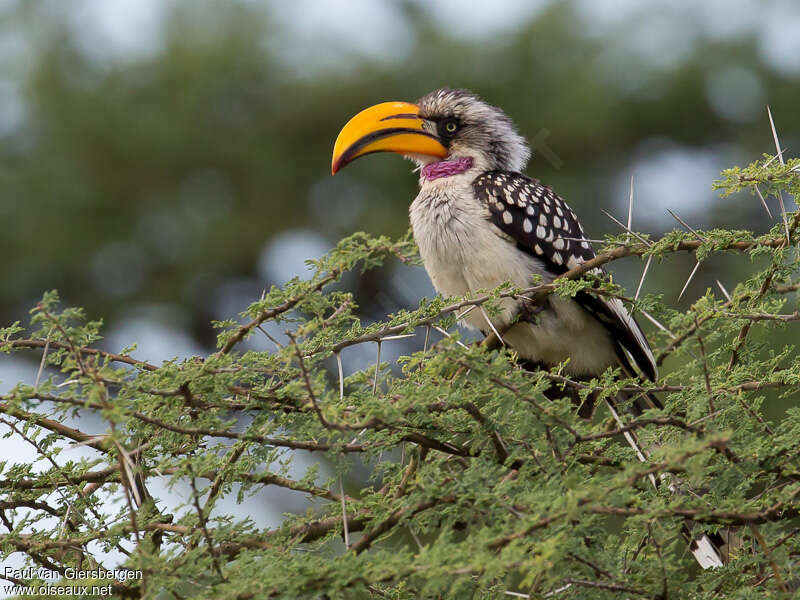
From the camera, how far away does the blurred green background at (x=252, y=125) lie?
17.5 ft

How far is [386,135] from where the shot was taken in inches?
106

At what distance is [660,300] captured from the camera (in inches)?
58.4

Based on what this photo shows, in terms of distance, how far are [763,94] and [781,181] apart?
4120 mm

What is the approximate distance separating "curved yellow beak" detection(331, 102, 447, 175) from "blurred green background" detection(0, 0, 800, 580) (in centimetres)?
240

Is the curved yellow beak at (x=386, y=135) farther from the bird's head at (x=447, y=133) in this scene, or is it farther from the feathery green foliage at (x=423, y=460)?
the feathery green foliage at (x=423, y=460)

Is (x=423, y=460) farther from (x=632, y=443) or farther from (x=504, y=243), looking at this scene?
(x=504, y=243)

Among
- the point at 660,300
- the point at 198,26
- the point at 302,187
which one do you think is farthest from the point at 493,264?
the point at 198,26

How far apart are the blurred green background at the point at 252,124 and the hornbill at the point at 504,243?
245 cm

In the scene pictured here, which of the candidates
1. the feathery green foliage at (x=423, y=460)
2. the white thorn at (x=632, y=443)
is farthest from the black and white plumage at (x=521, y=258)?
the feathery green foliage at (x=423, y=460)

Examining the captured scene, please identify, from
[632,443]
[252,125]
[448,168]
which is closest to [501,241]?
[448,168]

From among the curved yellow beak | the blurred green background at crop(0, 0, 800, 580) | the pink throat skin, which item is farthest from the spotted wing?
the blurred green background at crop(0, 0, 800, 580)

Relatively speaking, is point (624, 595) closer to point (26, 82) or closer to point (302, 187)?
point (302, 187)

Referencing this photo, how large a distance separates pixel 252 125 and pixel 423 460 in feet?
14.9

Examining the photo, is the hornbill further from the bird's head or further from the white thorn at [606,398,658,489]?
the white thorn at [606,398,658,489]
